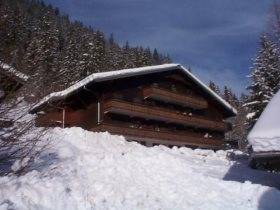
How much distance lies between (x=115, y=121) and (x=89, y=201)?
18.5 metres

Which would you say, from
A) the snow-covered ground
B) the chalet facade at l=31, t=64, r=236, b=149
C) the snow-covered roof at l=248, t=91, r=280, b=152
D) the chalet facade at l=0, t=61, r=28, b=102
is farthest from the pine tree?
the chalet facade at l=0, t=61, r=28, b=102

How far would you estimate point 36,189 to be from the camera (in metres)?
13.3

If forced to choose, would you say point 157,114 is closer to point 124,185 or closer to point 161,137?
point 161,137

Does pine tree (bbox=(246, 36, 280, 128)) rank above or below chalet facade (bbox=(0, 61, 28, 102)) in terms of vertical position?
above

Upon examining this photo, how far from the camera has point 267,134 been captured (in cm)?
782

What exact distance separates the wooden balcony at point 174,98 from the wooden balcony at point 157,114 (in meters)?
0.99

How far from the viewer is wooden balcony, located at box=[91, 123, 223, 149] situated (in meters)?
30.9

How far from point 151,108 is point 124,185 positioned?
58.3 feet

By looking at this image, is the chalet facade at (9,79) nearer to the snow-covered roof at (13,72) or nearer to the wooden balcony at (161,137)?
the snow-covered roof at (13,72)

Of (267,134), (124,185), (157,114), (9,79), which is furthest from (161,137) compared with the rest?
(267,134)

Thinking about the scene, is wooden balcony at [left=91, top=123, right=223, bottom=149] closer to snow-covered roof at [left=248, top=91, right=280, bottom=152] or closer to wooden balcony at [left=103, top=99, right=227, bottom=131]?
wooden balcony at [left=103, top=99, right=227, bottom=131]

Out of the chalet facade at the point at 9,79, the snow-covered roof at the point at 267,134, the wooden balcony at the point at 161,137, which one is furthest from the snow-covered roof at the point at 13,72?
the wooden balcony at the point at 161,137

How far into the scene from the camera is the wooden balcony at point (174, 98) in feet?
112

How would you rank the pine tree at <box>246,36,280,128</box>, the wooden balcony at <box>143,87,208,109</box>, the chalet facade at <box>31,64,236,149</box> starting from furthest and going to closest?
the wooden balcony at <box>143,87,208,109</box>
the pine tree at <box>246,36,280,128</box>
the chalet facade at <box>31,64,236,149</box>
